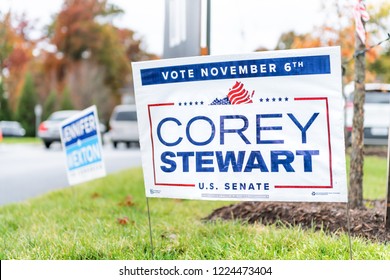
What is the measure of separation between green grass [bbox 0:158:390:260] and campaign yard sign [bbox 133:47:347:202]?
1.63 ft

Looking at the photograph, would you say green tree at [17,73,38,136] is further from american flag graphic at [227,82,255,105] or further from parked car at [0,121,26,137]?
american flag graphic at [227,82,255,105]

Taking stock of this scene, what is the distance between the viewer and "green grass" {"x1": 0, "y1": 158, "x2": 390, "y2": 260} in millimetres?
4570

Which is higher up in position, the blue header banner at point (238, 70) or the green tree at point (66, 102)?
the blue header banner at point (238, 70)

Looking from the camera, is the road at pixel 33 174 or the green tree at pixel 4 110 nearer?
the road at pixel 33 174

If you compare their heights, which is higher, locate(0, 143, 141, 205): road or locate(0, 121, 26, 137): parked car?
locate(0, 143, 141, 205): road

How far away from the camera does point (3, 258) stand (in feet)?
15.4

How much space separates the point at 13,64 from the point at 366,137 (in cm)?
3883

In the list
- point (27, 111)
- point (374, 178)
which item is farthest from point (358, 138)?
point (27, 111)

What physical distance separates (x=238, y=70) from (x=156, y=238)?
1.77 m

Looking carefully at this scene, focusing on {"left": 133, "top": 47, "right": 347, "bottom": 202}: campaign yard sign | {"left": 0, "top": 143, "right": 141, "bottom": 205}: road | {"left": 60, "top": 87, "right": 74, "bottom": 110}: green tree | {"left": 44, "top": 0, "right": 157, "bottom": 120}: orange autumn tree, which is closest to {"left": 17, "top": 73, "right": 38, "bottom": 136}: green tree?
{"left": 44, "top": 0, "right": 157, "bottom": 120}: orange autumn tree

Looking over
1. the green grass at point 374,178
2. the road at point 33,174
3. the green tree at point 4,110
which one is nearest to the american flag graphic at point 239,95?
the green grass at point 374,178

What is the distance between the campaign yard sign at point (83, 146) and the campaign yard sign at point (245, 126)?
3314 millimetres

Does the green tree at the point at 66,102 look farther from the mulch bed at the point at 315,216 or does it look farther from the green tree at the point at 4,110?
the mulch bed at the point at 315,216

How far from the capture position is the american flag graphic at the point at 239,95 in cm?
429
